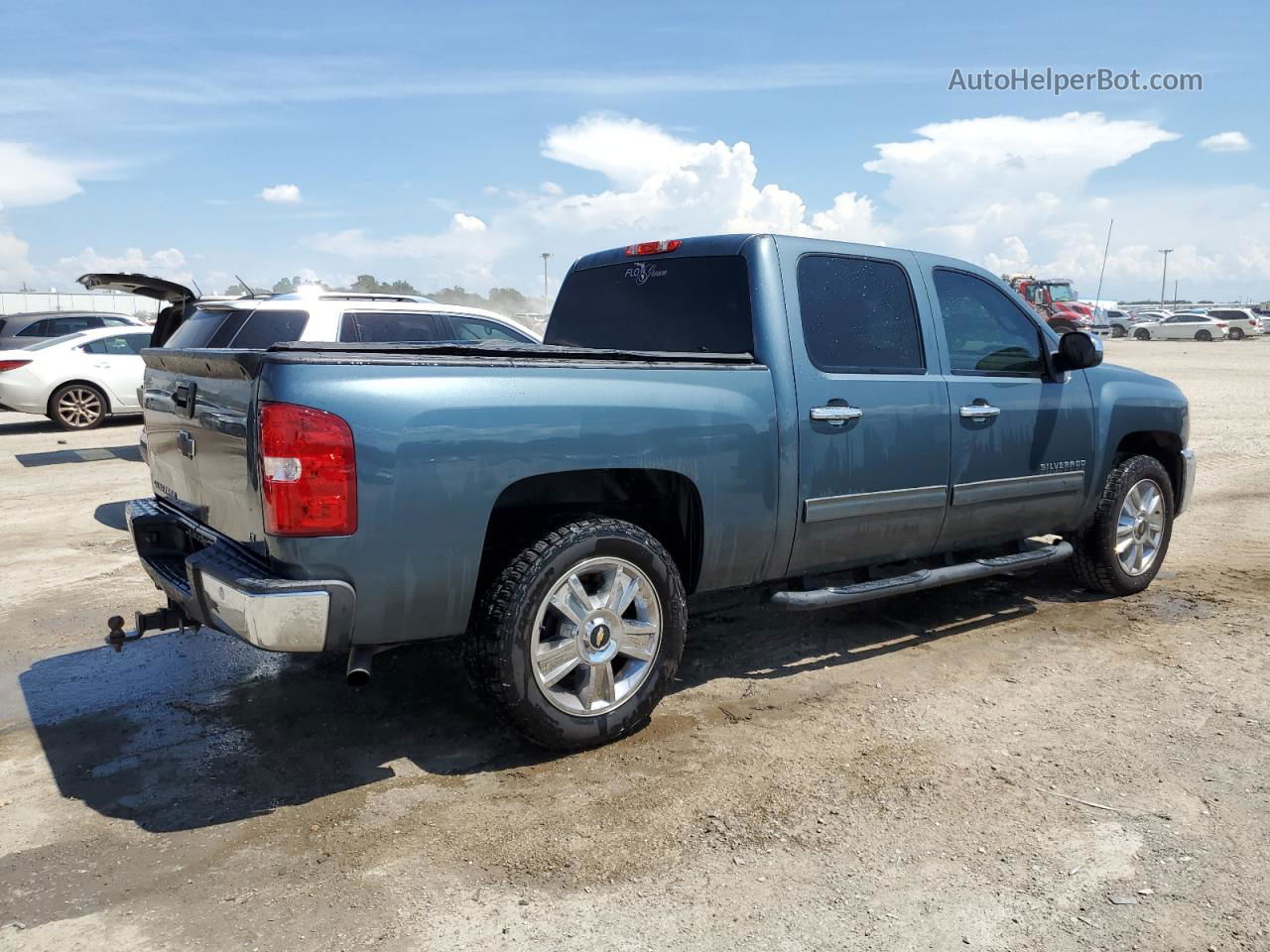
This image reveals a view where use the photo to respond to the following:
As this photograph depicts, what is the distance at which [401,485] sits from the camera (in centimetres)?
321

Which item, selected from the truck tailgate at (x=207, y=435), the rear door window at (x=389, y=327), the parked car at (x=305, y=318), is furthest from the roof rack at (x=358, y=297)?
the truck tailgate at (x=207, y=435)

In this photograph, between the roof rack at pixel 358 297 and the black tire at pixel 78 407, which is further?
the black tire at pixel 78 407

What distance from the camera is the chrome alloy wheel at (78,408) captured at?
46.8 ft

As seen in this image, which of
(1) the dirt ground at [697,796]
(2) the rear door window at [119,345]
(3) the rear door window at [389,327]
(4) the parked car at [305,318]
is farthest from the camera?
(2) the rear door window at [119,345]

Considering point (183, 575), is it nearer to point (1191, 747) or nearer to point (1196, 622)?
point (1191, 747)

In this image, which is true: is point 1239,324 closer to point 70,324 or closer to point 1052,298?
point 1052,298

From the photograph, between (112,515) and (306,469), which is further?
(112,515)

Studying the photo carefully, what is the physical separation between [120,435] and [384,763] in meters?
11.9

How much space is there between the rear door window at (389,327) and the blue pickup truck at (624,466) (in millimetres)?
3310

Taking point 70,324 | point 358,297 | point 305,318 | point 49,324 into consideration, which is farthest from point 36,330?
point 305,318

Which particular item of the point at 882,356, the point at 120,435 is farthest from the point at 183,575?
the point at 120,435

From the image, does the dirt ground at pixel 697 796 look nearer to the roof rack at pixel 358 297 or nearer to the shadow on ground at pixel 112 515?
the shadow on ground at pixel 112 515

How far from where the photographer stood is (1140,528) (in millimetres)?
5918

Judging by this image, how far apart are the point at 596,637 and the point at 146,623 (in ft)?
5.52
